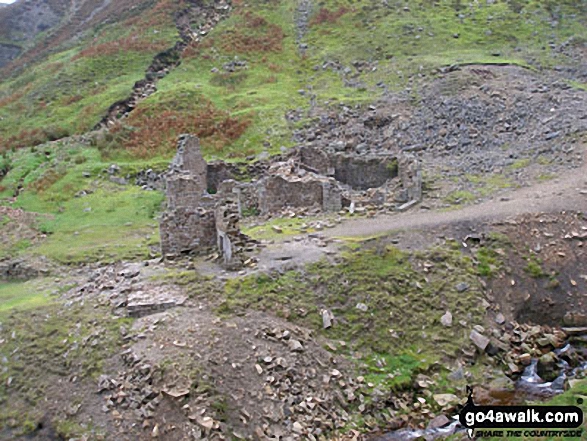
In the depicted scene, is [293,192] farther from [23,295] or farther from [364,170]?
[23,295]

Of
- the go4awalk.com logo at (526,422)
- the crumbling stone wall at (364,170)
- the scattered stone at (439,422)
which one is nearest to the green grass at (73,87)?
the crumbling stone wall at (364,170)

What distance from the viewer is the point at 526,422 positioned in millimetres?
11750

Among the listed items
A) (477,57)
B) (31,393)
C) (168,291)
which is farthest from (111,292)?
(477,57)

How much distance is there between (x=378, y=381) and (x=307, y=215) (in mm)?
11010

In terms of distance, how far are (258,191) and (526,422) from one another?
18349 mm

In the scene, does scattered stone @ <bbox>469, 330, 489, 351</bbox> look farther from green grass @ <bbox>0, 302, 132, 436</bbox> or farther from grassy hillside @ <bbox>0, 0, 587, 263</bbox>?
grassy hillside @ <bbox>0, 0, 587, 263</bbox>

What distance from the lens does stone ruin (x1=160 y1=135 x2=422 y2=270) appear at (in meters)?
20.3

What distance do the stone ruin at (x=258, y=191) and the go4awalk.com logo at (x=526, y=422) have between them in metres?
8.86

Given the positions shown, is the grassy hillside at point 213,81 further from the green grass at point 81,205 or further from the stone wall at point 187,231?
the stone wall at point 187,231

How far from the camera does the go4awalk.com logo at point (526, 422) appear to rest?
11016 mm

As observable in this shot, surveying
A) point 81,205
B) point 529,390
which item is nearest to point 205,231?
point 529,390

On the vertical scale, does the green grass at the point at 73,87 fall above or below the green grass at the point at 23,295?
above

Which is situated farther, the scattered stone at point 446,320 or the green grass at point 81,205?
the green grass at point 81,205

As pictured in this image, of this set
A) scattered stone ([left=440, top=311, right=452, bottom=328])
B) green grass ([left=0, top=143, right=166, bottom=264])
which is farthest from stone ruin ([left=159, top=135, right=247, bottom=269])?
scattered stone ([left=440, top=311, right=452, bottom=328])
